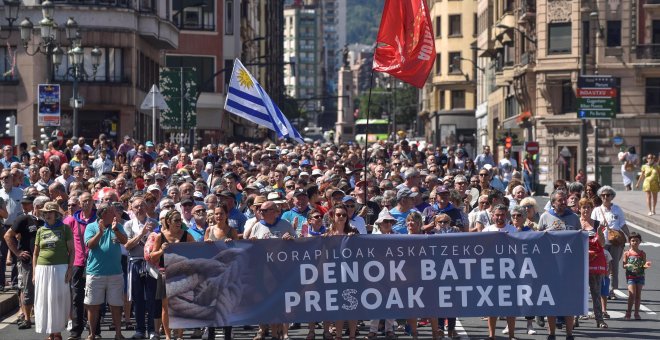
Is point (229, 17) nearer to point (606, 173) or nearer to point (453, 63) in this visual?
point (453, 63)

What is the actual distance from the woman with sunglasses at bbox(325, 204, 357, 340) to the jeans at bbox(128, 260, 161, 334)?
197 cm

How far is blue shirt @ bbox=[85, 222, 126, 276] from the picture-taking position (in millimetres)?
16422

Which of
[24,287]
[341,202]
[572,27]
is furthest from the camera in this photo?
[572,27]

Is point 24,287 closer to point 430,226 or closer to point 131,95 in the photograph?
point 430,226

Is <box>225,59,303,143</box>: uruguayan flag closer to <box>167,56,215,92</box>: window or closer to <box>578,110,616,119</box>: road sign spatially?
<box>578,110,616,119</box>: road sign

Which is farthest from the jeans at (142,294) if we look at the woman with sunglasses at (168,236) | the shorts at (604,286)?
the shorts at (604,286)

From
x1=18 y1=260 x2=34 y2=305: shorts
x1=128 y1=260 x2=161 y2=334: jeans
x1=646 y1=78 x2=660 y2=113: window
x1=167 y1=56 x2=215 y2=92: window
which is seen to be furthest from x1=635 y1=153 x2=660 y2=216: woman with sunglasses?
x1=167 y1=56 x2=215 y2=92: window

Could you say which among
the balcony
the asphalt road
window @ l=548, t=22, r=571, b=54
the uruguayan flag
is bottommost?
the asphalt road

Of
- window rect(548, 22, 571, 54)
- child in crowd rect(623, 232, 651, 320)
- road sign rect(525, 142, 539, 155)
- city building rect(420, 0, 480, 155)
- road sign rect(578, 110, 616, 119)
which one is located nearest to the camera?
child in crowd rect(623, 232, 651, 320)

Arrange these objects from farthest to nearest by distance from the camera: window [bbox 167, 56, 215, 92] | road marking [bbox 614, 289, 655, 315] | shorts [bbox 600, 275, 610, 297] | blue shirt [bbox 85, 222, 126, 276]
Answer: window [bbox 167, 56, 215, 92] → road marking [bbox 614, 289, 655, 315] → shorts [bbox 600, 275, 610, 297] → blue shirt [bbox 85, 222, 126, 276]

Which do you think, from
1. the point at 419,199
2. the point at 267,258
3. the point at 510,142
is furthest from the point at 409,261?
the point at 510,142

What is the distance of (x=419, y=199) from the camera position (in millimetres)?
18594

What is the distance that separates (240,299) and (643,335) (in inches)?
180

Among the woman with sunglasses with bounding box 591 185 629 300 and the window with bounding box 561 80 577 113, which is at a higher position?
the window with bounding box 561 80 577 113
